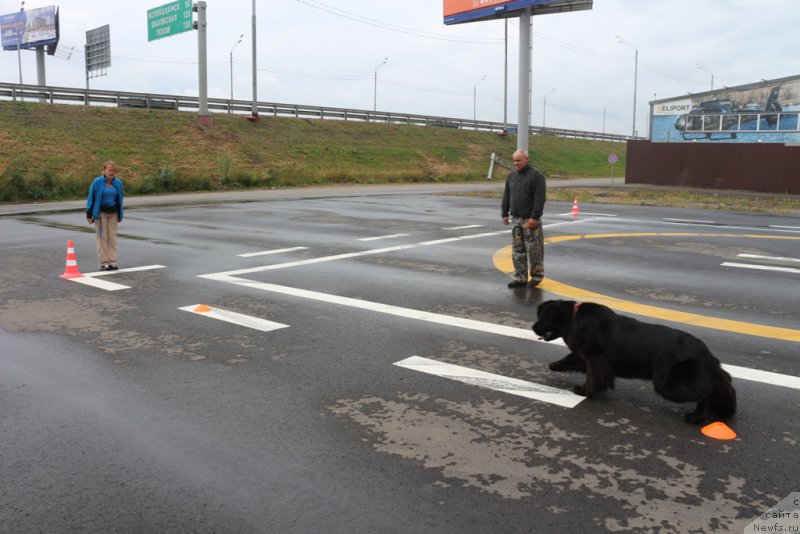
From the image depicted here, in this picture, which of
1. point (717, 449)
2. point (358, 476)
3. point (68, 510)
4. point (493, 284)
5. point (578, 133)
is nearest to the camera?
point (68, 510)

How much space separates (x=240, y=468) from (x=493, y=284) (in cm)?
637

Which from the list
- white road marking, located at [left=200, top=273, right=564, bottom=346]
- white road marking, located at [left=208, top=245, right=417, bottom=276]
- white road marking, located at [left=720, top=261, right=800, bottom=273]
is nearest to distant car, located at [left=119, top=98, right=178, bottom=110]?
white road marking, located at [left=208, top=245, right=417, bottom=276]

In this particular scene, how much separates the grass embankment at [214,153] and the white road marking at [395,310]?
72.8 ft

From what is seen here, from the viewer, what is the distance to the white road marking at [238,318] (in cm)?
736

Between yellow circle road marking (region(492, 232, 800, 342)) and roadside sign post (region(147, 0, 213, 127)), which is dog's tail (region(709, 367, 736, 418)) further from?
roadside sign post (region(147, 0, 213, 127))

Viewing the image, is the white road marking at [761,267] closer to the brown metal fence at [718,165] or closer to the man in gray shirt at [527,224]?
the man in gray shirt at [527,224]

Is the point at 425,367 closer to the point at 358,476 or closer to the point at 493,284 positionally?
the point at 358,476

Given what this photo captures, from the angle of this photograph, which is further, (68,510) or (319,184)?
(319,184)

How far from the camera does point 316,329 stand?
23.8 feet

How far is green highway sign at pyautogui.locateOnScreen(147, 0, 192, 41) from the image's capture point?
40.3 m

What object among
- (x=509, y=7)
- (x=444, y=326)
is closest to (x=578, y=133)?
(x=509, y=7)

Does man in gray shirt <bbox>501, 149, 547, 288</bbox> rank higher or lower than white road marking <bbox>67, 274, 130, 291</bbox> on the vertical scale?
higher

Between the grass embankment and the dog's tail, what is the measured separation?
2869 centimetres

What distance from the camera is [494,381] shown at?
557cm
